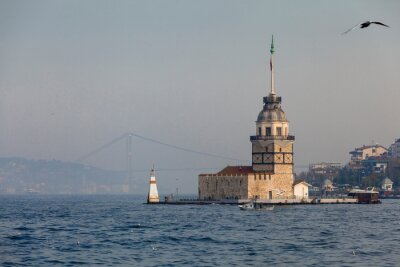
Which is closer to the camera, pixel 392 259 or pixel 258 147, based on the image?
pixel 392 259

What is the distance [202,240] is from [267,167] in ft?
241

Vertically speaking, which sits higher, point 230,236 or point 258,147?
point 258,147

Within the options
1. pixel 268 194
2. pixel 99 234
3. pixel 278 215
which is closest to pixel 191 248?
pixel 99 234

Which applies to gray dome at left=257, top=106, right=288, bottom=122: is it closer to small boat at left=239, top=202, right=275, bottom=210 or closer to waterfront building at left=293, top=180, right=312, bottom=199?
waterfront building at left=293, top=180, right=312, bottom=199

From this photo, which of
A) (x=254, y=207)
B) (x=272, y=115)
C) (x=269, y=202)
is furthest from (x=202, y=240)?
(x=272, y=115)

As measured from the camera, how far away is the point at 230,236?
9150cm

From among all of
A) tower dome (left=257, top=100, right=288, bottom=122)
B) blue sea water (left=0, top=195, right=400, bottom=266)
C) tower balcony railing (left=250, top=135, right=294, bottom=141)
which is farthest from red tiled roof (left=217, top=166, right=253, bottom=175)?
blue sea water (left=0, top=195, right=400, bottom=266)

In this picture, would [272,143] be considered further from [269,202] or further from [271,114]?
[269,202]

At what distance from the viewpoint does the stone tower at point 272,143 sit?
160 m

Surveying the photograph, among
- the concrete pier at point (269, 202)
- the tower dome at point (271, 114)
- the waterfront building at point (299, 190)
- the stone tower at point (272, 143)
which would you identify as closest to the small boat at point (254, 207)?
the concrete pier at point (269, 202)

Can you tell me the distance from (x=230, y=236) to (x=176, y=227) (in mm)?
13115

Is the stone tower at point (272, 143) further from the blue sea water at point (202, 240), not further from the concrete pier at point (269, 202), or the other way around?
the blue sea water at point (202, 240)

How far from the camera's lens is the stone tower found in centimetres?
15950

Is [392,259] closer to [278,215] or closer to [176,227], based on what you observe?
[176,227]
